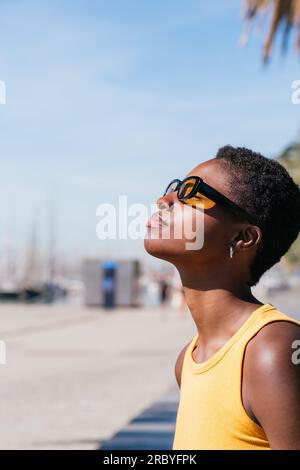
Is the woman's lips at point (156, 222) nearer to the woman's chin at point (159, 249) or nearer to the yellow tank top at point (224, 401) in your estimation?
the woman's chin at point (159, 249)

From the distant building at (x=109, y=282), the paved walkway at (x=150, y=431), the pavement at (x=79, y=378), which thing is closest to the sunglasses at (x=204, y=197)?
the paved walkway at (x=150, y=431)

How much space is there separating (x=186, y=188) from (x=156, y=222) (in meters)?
0.12

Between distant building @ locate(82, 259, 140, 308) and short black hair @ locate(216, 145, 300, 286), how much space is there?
29.5 m

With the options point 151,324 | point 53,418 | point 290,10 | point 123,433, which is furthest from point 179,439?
point 151,324

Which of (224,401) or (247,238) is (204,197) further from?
(224,401)

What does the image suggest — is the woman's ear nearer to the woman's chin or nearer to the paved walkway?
the woman's chin

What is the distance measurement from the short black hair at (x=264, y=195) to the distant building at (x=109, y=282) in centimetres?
2947

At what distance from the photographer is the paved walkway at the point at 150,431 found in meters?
4.72

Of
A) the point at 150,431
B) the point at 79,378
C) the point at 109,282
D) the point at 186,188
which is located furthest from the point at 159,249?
the point at 109,282

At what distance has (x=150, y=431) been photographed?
535cm

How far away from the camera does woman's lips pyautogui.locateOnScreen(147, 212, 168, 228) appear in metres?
2.04

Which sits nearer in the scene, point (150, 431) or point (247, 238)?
point (247, 238)

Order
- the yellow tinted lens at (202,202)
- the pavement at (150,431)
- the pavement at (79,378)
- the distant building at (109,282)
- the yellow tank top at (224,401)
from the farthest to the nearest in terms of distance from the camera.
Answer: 1. the distant building at (109,282)
2. the pavement at (79,378)
3. the pavement at (150,431)
4. the yellow tinted lens at (202,202)
5. the yellow tank top at (224,401)

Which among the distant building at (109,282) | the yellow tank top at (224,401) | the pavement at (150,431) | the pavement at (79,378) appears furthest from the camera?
the distant building at (109,282)
